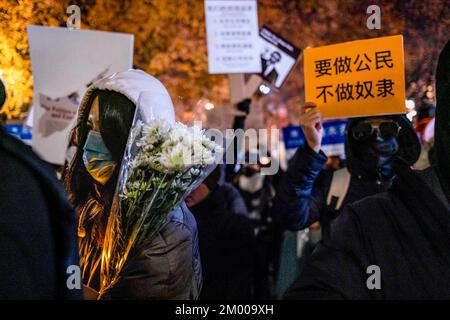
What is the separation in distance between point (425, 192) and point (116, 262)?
1170 millimetres

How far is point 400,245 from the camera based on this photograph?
194cm

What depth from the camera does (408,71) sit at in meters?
4.00

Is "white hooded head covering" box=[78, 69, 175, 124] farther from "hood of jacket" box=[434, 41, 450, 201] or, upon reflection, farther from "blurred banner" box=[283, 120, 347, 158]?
"blurred banner" box=[283, 120, 347, 158]

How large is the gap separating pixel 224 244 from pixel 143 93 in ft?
7.38

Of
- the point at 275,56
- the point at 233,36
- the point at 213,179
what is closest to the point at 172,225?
the point at 213,179

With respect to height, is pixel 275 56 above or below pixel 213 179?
above

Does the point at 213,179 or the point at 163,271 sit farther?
the point at 213,179

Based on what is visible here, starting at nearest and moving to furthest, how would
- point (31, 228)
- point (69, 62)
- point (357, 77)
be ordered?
point (31, 228)
point (357, 77)
point (69, 62)

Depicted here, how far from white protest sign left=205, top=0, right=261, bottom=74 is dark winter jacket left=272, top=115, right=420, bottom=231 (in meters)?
1.60

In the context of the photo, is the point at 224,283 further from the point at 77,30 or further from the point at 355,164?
the point at 77,30

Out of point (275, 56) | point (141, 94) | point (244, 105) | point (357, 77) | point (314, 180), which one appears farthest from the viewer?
point (275, 56)

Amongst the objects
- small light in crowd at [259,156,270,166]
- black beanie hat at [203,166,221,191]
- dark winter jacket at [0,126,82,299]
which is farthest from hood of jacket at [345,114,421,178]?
dark winter jacket at [0,126,82,299]

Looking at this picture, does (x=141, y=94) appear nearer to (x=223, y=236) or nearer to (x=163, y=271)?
(x=163, y=271)
